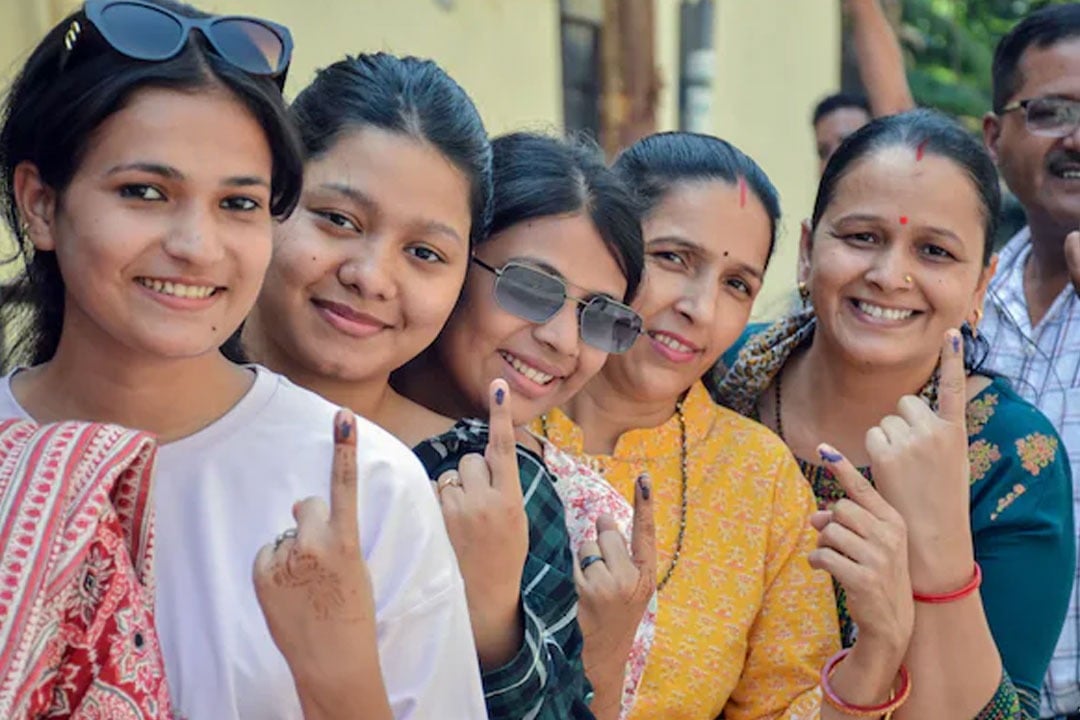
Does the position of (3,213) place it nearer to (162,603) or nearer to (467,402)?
(162,603)

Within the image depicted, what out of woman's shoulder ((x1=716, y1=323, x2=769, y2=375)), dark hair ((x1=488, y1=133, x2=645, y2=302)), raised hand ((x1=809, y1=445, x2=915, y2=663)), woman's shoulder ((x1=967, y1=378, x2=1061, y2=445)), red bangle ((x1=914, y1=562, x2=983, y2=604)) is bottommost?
red bangle ((x1=914, y1=562, x2=983, y2=604))

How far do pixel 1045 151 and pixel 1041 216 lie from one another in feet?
0.56

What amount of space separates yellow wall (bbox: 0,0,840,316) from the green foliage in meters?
2.89

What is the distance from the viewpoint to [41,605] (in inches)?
72.8

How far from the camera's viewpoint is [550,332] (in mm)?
3002

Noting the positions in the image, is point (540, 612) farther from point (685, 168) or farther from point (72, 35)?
point (685, 168)

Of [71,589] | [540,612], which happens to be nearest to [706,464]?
[540,612]

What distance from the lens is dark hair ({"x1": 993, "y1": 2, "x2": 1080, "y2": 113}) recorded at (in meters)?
4.41

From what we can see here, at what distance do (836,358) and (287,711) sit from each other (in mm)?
1866

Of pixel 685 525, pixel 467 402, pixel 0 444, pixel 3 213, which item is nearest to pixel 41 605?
pixel 0 444

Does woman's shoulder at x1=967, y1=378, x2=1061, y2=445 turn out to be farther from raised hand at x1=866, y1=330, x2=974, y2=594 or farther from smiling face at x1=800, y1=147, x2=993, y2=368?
raised hand at x1=866, y1=330, x2=974, y2=594

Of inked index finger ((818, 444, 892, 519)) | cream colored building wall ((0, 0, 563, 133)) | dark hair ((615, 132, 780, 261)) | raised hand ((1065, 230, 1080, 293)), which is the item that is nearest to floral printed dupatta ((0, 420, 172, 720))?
inked index finger ((818, 444, 892, 519))

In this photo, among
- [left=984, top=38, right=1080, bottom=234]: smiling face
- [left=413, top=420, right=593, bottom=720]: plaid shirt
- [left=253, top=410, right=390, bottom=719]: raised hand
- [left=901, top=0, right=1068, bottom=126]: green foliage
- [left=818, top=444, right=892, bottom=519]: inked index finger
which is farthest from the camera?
[left=901, top=0, right=1068, bottom=126]: green foliage

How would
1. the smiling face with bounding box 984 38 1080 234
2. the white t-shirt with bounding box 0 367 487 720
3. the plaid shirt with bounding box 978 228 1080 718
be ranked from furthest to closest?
the smiling face with bounding box 984 38 1080 234 → the plaid shirt with bounding box 978 228 1080 718 → the white t-shirt with bounding box 0 367 487 720
